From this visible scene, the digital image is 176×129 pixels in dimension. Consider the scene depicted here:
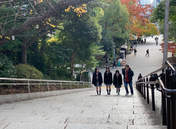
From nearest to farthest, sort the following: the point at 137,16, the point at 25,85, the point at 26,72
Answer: the point at 25,85 < the point at 26,72 < the point at 137,16

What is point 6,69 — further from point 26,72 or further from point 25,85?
point 25,85

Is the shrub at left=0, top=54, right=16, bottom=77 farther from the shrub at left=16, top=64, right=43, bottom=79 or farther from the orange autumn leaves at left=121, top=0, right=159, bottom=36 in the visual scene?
the orange autumn leaves at left=121, top=0, right=159, bottom=36

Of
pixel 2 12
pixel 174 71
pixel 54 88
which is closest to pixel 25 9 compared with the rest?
pixel 2 12

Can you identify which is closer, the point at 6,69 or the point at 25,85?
the point at 25,85

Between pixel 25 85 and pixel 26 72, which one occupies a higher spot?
pixel 26 72

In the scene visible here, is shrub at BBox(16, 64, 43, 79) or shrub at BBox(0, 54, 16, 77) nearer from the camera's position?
shrub at BBox(0, 54, 16, 77)

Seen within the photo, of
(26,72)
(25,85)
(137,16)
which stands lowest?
(25,85)

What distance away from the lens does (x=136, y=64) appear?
49594 millimetres

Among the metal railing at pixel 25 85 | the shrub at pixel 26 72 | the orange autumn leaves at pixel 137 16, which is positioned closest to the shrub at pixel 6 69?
the shrub at pixel 26 72

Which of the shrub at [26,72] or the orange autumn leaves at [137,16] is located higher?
the orange autumn leaves at [137,16]

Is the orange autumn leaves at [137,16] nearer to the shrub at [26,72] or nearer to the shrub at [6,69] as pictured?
the shrub at [26,72]

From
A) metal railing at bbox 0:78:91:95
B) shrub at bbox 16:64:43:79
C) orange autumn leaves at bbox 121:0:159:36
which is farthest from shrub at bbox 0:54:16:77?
Result: orange autumn leaves at bbox 121:0:159:36

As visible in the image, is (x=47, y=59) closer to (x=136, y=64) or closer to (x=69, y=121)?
(x=69, y=121)

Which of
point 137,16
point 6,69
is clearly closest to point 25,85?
point 6,69
